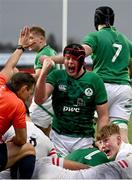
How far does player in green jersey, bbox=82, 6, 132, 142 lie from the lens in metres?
6.57

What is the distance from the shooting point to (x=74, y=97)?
609cm

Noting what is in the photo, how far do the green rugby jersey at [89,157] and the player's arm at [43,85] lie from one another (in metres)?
0.60

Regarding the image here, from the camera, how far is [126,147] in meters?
5.54

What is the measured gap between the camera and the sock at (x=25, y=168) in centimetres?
546

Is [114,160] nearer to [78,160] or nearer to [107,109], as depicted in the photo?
[78,160]

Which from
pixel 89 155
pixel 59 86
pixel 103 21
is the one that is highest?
pixel 103 21

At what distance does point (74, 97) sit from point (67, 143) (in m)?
0.45

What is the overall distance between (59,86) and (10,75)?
462mm

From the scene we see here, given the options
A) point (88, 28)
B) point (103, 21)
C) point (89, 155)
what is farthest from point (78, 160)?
point (88, 28)

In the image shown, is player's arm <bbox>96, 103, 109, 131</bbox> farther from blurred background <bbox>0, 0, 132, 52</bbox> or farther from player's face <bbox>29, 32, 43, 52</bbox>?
blurred background <bbox>0, 0, 132, 52</bbox>

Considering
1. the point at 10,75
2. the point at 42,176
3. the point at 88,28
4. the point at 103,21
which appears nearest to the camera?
the point at 42,176

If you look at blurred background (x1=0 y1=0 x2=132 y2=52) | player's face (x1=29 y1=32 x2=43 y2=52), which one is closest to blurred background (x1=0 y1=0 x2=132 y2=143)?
blurred background (x1=0 y1=0 x2=132 y2=52)

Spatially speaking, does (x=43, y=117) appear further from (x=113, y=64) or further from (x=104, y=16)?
(x=104, y=16)

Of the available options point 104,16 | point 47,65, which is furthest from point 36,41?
point 47,65
